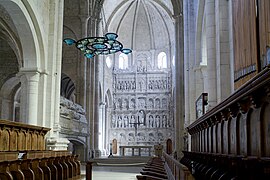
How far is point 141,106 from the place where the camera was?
121ft

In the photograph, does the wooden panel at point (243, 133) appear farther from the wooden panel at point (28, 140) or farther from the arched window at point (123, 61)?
the arched window at point (123, 61)

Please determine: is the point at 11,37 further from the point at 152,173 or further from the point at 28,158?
the point at 152,173

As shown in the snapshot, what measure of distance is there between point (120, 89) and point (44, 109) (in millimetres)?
23096

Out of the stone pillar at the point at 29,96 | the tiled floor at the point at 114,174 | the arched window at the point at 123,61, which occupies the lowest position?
the tiled floor at the point at 114,174

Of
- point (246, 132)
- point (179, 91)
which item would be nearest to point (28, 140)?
point (246, 132)

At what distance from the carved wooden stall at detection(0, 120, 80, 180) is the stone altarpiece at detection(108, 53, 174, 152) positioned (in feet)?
79.7

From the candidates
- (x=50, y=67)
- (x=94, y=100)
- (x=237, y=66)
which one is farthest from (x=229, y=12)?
(x=94, y=100)

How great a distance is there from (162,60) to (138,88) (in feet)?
14.5

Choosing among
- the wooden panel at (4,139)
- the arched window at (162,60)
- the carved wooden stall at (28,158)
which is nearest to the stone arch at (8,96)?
the carved wooden stall at (28,158)

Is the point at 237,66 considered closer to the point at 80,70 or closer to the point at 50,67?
the point at 50,67

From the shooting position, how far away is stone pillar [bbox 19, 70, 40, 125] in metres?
14.1

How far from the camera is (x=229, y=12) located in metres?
9.46

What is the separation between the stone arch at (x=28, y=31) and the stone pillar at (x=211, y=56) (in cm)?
668

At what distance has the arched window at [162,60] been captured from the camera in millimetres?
38688
